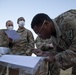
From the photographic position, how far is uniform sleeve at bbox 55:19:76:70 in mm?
1700

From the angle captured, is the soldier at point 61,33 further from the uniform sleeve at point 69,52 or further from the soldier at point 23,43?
the soldier at point 23,43

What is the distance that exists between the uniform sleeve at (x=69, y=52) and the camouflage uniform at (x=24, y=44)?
9.24 ft

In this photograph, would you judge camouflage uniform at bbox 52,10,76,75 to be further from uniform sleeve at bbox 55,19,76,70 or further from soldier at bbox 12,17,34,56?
soldier at bbox 12,17,34,56

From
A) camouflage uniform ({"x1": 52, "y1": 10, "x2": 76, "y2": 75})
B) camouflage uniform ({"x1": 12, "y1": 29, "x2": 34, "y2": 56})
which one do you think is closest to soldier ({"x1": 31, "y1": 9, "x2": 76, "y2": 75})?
camouflage uniform ({"x1": 52, "y1": 10, "x2": 76, "y2": 75})

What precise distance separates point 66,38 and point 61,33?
2.8 inches

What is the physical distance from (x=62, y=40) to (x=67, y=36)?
0.17 meters

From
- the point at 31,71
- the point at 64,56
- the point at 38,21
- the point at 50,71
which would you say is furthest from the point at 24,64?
the point at 50,71

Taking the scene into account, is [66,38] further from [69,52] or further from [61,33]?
[69,52]

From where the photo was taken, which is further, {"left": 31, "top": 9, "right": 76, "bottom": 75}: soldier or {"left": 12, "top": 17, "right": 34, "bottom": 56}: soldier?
{"left": 12, "top": 17, "right": 34, "bottom": 56}: soldier

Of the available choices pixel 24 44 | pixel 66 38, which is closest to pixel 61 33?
pixel 66 38

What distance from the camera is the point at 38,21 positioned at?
6.42ft

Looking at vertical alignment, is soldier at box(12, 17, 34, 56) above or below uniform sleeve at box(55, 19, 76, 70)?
below

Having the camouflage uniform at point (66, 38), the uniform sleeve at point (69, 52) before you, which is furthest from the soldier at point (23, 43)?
the uniform sleeve at point (69, 52)

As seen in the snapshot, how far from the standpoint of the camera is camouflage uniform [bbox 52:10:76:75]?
1708mm
